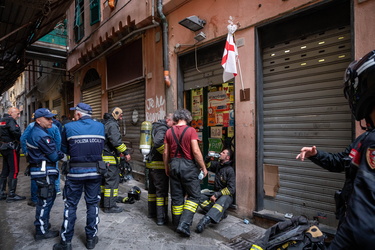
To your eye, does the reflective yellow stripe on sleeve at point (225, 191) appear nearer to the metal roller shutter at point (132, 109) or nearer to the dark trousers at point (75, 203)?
the dark trousers at point (75, 203)

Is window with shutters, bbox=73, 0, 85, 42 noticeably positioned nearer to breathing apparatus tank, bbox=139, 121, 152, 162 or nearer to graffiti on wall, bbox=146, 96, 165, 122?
graffiti on wall, bbox=146, 96, 165, 122

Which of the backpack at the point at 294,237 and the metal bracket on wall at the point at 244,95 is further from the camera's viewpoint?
the metal bracket on wall at the point at 244,95

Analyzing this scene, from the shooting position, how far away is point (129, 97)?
27.4 feet

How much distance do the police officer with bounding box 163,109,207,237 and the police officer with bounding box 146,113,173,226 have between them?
0.34 meters

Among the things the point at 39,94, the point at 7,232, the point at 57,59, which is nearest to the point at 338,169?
the point at 7,232

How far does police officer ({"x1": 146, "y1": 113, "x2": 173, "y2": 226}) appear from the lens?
4.29m

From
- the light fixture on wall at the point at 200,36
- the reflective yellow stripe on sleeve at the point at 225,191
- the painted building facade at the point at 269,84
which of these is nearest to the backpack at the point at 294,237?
the painted building facade at the point at 269,84

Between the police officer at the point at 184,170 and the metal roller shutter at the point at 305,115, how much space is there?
55.1 inches

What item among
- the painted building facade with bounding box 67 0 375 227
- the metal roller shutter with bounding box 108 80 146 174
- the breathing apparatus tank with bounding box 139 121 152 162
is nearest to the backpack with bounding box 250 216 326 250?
the painted building facade with bounding box 67 0 375 227

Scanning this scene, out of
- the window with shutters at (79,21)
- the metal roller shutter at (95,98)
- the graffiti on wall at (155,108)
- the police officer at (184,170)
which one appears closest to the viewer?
the police officer at (184,170)

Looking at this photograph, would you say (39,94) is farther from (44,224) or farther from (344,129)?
(344,129)

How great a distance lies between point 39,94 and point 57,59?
795 centimetres

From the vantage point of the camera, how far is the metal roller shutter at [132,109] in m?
7.76

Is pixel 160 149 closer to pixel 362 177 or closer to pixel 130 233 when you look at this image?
pixel 130 233
